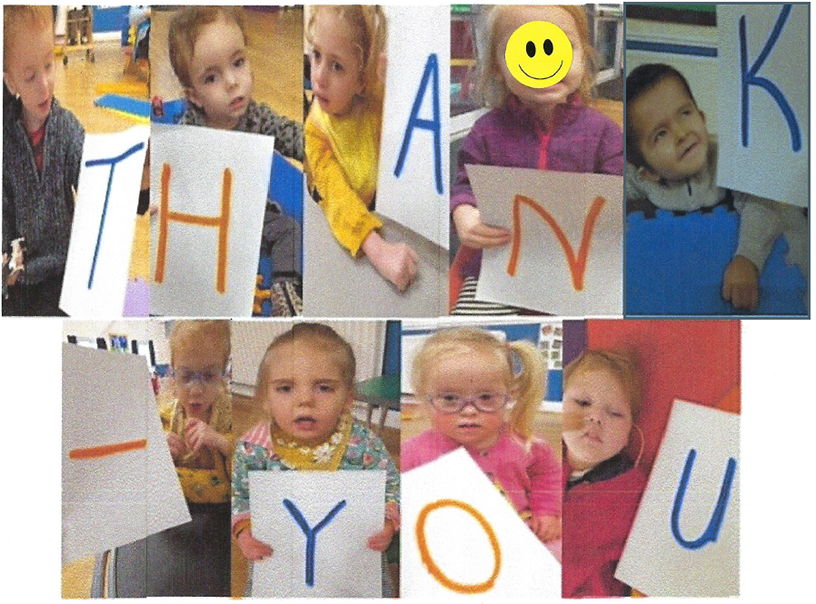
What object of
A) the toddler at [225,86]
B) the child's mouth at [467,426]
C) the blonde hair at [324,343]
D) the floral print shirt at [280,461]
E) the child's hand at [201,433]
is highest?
the toddler at [225,86]

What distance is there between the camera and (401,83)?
4055mm

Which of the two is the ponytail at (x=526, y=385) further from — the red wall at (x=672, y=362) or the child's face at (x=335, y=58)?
the child's face at (x=335, y=58)

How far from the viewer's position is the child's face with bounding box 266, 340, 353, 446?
13.4 ft

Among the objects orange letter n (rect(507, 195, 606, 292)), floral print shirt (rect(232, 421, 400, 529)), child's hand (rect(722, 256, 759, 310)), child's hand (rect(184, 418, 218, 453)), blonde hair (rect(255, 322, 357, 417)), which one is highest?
orange letter n (rect(507, 195, 606, 292))

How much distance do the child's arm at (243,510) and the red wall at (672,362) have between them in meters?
1.23

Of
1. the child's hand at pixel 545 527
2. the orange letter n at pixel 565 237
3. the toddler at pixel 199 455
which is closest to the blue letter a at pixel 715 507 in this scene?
the child's hand at pixel 545 527

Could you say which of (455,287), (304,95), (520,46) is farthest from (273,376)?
(520,46)

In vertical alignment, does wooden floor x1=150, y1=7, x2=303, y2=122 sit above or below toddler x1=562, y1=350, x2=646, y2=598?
above

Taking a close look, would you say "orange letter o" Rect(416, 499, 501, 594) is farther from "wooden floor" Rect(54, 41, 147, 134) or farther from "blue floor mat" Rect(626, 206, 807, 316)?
"wooden floor" Rect(54, 41, 147, 134)

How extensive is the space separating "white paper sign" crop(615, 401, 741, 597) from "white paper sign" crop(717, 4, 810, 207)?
2.61 ft

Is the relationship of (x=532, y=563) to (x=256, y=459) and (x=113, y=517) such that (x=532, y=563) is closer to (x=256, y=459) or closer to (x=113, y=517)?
(x=256, y=459)

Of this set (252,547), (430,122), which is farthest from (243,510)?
(430,122)

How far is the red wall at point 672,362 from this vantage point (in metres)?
4.07

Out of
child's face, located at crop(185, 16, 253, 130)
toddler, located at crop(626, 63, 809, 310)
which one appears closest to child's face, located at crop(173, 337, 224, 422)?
child's face, located at crop(185, 16, 253, 130)
